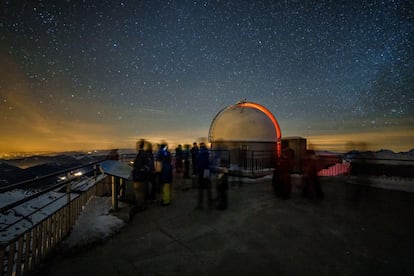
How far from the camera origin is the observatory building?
43.9 feet

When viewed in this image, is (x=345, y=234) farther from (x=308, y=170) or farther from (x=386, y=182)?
(x=386, y=182)

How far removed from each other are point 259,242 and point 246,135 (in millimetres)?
11043

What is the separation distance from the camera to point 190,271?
2.75 meters

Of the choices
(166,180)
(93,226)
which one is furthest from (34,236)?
(166,180)

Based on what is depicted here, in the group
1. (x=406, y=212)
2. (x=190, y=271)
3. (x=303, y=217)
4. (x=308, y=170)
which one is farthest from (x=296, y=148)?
(x=190, y=271)

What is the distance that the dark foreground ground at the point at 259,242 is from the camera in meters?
2.82

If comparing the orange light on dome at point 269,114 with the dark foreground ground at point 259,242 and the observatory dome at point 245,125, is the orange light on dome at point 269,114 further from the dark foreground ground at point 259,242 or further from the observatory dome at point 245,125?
the dark foreground ground at point 259,242

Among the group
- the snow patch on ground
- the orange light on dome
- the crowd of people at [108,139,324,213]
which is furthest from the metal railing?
the orange light on dome

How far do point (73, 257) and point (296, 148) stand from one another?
1214cm

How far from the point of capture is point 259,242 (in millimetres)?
3537

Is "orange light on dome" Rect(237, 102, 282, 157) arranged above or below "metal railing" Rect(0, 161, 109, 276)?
above

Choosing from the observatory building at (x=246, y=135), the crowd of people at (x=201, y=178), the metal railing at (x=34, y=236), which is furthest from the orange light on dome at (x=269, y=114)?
the metal railing at (x=34, y=236)

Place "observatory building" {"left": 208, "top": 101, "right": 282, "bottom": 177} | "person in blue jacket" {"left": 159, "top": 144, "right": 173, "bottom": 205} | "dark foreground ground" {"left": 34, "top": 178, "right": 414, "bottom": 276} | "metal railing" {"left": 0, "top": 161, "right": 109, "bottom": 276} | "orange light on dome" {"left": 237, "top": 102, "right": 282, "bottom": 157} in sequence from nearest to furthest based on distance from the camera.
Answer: "metal railing" {"left": 0, "top": 161, "right": 109, "bottom": 276}, "dark foreground ground" {"left": 34, "top": 178, "right": 414, "bottom": 276}, "person in blue jacket" {"left": 159, "top": 144, "right": 173, "bottom": 205}, "observatory building" {"left": 208, "top": 101, "right": 282, "bottom": 177}, "orange light on dome" {"left": 237, "top": 102, "right": 282, "bottom": 157}

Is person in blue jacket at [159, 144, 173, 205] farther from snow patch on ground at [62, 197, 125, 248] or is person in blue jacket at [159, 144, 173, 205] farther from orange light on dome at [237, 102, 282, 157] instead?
orange light on dome at [237, 102, 282, 157]
